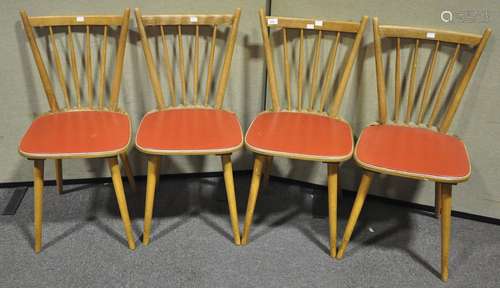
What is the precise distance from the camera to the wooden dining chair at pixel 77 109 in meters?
1.53

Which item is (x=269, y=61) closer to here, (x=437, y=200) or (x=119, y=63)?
(x=119, y=63)

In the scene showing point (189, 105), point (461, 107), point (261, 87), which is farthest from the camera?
point (261, 87)

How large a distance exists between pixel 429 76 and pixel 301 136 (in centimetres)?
57

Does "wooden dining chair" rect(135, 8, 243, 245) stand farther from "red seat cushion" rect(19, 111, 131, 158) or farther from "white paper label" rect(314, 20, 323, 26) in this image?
"white paper label" rect(314, 20, 323, 26)

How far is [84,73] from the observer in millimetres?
1861

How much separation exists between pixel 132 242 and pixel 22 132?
2.50ft

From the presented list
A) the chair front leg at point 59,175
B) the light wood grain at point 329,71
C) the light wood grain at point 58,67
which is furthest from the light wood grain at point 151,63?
the light wood grain at point 329,71

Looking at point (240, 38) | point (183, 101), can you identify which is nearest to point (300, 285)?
point (183, 101)

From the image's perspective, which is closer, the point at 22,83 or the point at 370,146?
the point at 370,146

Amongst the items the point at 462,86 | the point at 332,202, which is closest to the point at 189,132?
the point at 332,202

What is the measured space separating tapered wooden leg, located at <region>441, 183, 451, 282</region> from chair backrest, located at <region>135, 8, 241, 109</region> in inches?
37.8

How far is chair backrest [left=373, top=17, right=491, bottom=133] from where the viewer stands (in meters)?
1.59

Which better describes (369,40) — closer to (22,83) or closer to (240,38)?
(240,38)

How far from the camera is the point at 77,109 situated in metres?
1.83
